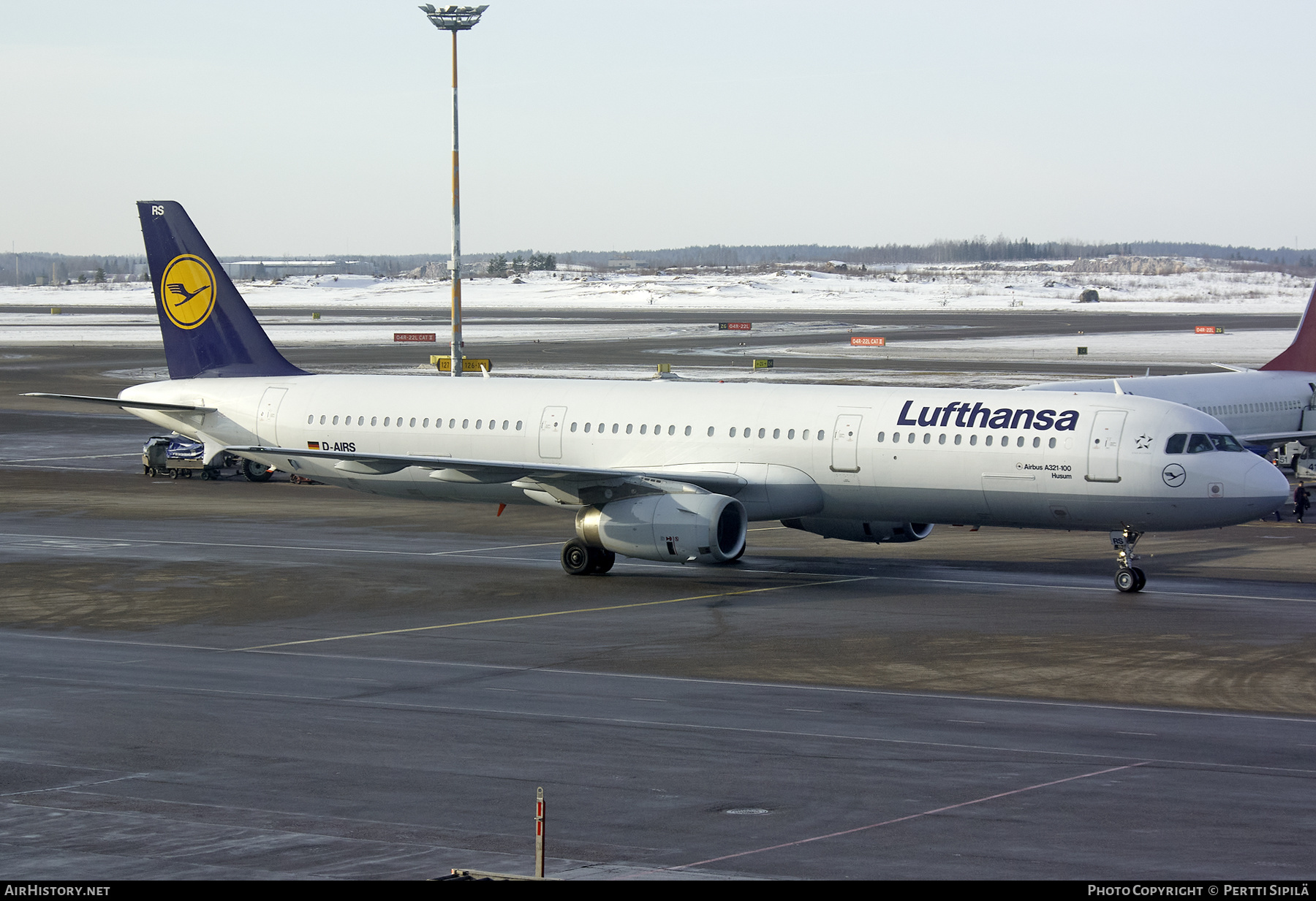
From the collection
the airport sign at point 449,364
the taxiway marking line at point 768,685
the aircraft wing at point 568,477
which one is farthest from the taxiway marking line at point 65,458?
the taxiway marking line at point 768,685

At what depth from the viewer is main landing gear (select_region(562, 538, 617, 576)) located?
38.9m

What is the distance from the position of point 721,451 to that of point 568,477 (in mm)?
3988

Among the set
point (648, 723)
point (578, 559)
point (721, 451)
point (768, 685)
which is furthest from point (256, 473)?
point (648, 723)

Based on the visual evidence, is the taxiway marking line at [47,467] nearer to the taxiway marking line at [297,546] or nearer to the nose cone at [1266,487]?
the taxiway marking line at [297,546]

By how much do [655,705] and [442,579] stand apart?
1428 cm

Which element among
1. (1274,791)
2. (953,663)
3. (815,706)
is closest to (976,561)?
(953,663)

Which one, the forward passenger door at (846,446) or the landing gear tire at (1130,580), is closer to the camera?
the landing gear tire at (1130,580)

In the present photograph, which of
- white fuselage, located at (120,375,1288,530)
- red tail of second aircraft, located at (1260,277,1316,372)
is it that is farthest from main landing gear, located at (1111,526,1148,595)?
red tail of second aircraft, located at (1260,277,1316,372)

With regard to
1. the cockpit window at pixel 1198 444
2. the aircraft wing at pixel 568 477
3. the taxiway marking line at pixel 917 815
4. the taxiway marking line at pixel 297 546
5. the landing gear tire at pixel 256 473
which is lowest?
the landing gear tire at pixel 256 473

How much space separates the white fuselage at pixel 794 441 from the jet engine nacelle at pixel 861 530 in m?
0.81

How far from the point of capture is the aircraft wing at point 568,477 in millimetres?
37531

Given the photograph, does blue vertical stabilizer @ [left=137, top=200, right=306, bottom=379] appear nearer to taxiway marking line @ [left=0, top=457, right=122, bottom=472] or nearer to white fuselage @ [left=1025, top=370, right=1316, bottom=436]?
taxiway marking line @ [left=0, top=457, right=122, bottom=472]

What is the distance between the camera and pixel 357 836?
17.7 m

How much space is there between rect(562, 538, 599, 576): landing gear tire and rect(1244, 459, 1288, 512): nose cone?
15239 mm
